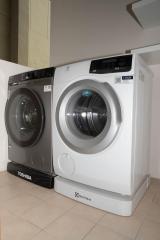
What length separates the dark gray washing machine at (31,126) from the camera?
1.27 m

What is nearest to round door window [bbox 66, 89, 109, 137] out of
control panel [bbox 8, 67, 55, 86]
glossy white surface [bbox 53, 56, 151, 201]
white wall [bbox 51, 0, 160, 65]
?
glossy white surface [bbox 53, 56, 151, 201]

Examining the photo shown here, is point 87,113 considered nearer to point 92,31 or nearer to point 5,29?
point 92,31

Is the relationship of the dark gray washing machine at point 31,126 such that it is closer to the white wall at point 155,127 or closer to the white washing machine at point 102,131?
the white washing machine at point 102,131

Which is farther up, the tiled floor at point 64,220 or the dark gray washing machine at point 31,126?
the dark gray washing machine at point 31,126

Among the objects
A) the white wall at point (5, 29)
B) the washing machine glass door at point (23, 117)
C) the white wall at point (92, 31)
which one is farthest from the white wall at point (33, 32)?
the white wall at point (5, 29)

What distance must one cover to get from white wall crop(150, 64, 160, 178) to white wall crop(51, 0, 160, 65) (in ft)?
1.14

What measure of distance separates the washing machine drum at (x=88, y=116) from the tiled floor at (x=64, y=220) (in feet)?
1.13

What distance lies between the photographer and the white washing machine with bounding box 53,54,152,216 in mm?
949

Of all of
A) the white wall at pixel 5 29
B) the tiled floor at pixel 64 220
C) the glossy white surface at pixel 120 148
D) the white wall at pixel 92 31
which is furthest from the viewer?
the white wall at pixel 5 29

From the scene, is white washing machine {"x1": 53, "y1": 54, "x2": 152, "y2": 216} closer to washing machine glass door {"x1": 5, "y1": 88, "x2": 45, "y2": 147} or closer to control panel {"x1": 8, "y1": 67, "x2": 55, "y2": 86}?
control panel {"x1": 8, "y1": 67, "x2": 55, "y2": 86}

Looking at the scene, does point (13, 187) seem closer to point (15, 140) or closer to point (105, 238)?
point (15, 140)

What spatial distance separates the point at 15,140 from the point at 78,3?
66.5 inches

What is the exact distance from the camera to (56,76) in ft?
4.01

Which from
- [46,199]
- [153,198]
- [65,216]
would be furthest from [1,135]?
[153,198]
